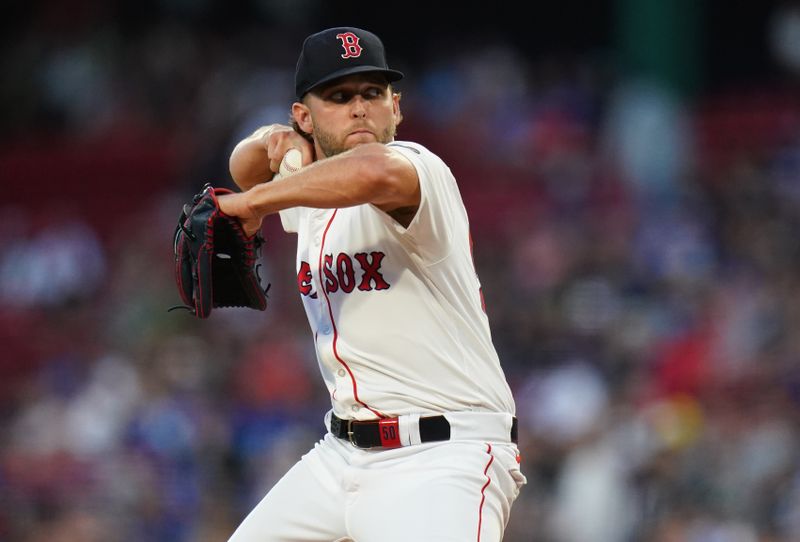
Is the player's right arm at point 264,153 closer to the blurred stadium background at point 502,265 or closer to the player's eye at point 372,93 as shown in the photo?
the player's eye at point 372,93

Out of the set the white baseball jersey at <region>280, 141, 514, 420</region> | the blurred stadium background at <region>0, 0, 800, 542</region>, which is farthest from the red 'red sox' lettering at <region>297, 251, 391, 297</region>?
the blurred stadium background at <region>0, 0, 800, 542</region>

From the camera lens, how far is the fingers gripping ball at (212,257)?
3426 millimetres

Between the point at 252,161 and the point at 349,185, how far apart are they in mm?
1046

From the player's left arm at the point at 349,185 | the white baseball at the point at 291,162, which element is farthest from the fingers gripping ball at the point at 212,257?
the white baseball at the point at 291,162

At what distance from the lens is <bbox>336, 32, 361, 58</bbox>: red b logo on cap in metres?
3.57

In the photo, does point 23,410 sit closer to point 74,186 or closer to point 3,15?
point 74,186

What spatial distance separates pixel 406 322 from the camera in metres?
3.52

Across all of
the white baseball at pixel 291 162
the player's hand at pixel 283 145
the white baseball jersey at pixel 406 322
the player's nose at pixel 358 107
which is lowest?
the white baseball jersey at pixel 406 322

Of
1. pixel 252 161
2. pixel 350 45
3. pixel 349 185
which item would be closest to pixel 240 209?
pixel 349 185

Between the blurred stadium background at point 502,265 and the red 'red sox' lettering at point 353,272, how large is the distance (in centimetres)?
333

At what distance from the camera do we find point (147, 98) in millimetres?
13672

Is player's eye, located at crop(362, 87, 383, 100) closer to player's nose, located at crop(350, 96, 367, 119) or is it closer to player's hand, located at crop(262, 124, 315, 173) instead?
player's nose, located at crop(350, 96, 367, 119)

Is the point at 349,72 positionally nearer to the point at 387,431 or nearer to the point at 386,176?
the point at 386,176

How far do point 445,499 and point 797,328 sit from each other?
4736 millimetres
